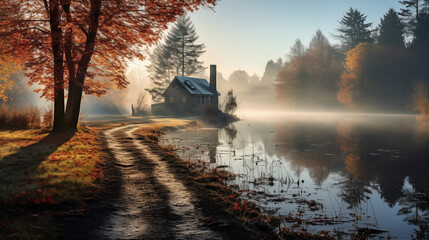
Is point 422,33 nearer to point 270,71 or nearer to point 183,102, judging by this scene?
point 183,102

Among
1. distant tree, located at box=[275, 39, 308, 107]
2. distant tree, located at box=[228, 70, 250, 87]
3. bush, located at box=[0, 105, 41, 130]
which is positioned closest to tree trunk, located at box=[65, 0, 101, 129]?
bush, located at box=[0, 105, 41, 130]

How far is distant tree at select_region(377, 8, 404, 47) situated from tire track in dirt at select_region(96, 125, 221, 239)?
72724mm

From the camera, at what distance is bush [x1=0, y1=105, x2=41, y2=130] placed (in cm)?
2005

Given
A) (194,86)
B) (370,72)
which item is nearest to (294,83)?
(370,72)

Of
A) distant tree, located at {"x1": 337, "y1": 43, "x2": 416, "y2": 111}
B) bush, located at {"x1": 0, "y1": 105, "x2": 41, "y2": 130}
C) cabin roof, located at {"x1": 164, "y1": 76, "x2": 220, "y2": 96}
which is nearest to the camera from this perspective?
bush, located at {"x1": 0, "y1": 105, "x2": 41, "y2": 130}

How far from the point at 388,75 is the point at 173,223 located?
6285cm

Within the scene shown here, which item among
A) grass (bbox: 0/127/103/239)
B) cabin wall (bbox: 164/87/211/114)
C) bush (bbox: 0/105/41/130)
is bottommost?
grass (bbox: 0/127/103/239)

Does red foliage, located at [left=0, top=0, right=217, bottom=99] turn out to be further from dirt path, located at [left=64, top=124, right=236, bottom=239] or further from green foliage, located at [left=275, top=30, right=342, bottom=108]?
green foliage, located at [left=275, top=30, right=342, bottom=108]

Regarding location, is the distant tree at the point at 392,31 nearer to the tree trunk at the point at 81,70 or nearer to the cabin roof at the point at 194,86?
the cabin roof at the point at 194,86

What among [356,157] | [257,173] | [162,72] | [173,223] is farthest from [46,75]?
[162,72]

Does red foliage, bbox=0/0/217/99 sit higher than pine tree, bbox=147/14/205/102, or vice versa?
pine tree, bbox=147/14/205/102

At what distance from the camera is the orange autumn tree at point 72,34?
15223 millimetres

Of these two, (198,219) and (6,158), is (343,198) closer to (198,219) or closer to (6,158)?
(198,219)

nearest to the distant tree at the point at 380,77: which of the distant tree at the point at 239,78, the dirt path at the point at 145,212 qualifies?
the dirt path at the point at 145,212
